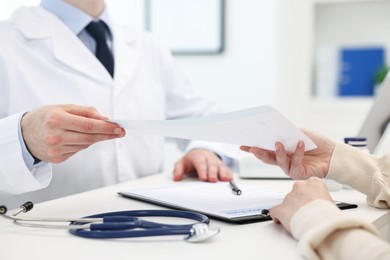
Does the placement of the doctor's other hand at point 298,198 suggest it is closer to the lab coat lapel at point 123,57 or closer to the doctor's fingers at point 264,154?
the doctor's fingers at point 264,154

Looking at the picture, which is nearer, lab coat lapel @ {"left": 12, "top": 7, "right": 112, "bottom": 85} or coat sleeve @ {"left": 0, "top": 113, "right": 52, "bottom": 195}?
coat sleeve @ {"left": 0, "top": 113, "right": 52, "bottom": 195}

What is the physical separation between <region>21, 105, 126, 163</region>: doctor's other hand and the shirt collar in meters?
0.53

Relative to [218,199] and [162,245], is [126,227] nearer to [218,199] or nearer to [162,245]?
[162,245]

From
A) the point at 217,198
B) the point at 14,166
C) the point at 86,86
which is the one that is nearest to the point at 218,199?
the point at 217,198

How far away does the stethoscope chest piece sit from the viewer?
66 centimetres

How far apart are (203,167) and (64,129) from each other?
441 millimetres

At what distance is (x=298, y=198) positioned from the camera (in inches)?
28.8

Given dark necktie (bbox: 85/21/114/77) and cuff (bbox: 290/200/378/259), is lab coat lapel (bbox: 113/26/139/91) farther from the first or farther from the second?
cuff (bbox: 290/200/378/259)

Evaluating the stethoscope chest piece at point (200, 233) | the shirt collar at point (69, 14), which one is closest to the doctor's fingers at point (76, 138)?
the stethoscope chest piece at point (200, 233)

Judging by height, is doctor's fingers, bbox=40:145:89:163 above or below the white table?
above

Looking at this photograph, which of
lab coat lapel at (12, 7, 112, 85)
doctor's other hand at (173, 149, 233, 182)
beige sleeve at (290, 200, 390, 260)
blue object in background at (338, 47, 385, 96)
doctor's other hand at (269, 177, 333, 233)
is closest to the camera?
beige sleeve at (290, 200, 390, 260)

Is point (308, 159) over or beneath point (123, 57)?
beneath

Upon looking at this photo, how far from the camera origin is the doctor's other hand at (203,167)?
45.1 inches

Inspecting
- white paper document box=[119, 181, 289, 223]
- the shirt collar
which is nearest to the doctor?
the shirt collar
